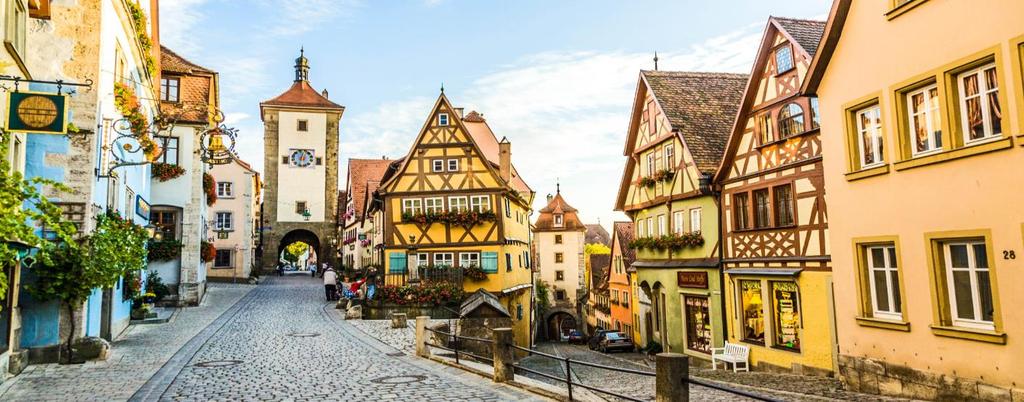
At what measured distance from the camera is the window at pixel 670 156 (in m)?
22.3

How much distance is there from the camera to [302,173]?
55.1 meters

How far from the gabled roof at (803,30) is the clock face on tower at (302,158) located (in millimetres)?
43533

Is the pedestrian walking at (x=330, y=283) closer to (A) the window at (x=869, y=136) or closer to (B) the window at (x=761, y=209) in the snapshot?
(B) the window at (x=761, y=209)

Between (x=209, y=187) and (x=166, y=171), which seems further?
(x=209, y=187)

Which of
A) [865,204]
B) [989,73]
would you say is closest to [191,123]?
[865,204]

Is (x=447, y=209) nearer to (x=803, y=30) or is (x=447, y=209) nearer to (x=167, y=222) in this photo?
(x=167, y=222)

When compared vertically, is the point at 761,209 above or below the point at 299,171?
below

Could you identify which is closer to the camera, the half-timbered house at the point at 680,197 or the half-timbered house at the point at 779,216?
the half-timbered house at the point at 779,216

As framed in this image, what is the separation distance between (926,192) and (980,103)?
5.16 feet

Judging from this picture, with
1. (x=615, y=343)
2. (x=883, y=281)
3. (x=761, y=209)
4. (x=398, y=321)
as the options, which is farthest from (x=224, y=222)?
(x=883, y=281)

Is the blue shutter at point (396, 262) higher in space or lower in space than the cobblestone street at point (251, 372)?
higher

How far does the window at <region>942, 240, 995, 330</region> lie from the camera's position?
10.6 metres

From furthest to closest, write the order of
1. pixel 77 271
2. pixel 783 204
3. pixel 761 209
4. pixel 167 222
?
pixel 167 222 → pixel 761 209 → pixel 783 204 → pixel 77 271

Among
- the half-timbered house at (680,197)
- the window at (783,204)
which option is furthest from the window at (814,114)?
the half-timbered house at (680,197)
